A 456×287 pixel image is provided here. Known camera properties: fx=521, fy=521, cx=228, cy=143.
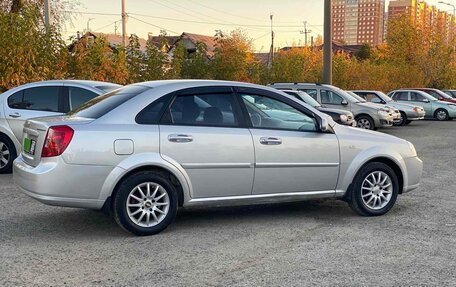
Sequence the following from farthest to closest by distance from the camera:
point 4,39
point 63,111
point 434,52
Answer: point 434,52 < point 4,39 < point 63,111

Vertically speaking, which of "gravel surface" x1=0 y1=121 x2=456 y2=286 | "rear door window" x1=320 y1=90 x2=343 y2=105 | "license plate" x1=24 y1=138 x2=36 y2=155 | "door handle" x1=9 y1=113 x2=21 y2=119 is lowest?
"gravel surface" x1=0 y1=121 x2=456 y2=286

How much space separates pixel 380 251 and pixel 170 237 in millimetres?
2098

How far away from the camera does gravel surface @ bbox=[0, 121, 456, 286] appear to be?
14.0 ft

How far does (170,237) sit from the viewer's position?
541 cm

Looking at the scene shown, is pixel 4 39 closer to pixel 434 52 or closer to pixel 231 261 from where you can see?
pixel 231 261

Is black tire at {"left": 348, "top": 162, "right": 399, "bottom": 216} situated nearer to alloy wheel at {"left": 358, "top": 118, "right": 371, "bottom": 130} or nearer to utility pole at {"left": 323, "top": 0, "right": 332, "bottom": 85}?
alloy wheel at {"left": 358, "top": 118, "right": 371, "bottom": 130}

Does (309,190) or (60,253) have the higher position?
(309,190)

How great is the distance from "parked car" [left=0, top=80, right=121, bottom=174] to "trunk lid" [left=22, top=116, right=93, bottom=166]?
3.55 meters

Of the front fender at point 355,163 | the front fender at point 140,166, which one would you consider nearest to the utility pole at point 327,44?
the front fender at point 355,163

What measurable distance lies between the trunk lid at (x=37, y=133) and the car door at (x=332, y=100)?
13.2m

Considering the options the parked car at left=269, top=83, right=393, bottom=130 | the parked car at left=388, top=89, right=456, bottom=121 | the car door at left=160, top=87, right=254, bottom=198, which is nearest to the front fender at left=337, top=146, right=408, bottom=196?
the car door at left=160, top=87, right=254, bottom=198

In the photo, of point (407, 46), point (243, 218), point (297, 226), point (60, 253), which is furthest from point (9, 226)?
point (407, 46)

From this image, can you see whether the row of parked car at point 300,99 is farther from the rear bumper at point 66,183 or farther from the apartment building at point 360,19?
the apartment building at point 360,19

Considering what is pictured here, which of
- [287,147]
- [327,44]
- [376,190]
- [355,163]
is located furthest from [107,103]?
[327,44]
